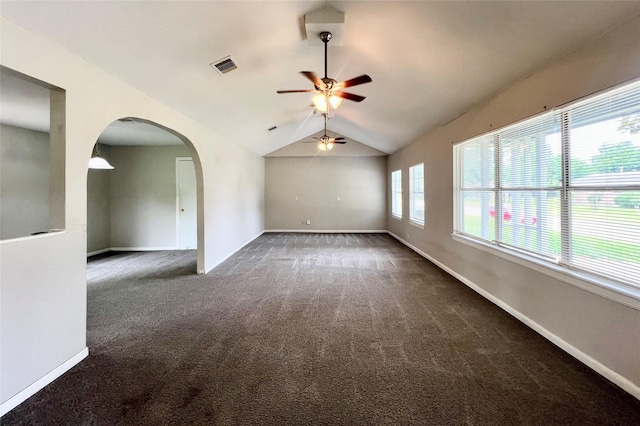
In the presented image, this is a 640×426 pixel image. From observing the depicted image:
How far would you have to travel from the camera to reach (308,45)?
3074 millimetres

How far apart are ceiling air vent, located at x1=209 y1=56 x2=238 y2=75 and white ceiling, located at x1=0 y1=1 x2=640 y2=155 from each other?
68mm

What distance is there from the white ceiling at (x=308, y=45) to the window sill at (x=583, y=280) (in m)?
1.80

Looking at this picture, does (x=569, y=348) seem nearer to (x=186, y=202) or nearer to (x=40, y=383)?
(x=40, y=383)

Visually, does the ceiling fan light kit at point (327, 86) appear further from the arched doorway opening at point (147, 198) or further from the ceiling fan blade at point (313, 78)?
the arched doorway opening at point (147, 198)

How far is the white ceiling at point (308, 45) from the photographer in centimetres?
190

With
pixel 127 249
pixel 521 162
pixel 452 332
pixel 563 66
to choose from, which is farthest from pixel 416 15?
pixel 127 249

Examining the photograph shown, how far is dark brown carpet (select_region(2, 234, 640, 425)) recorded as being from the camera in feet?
5.24

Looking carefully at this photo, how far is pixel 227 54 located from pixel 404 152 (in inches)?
203

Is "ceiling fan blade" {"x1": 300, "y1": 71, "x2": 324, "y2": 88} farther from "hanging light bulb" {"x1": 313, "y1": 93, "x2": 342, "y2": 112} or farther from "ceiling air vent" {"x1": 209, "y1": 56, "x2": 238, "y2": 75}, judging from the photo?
"ceiling air vent" {"x1": 209, "y1": 56, "x2": 238, "y2": 75}

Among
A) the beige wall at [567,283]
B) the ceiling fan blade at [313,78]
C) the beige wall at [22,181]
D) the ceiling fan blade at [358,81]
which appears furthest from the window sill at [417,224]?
the beige wall at [22,181]

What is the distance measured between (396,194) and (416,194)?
68.8 inches

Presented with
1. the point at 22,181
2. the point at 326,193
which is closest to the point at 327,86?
the point at 22,181

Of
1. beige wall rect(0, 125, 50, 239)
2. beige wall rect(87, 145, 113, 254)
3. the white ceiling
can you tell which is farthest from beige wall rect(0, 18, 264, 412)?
beige wall rect(87, 145, 113, 254)

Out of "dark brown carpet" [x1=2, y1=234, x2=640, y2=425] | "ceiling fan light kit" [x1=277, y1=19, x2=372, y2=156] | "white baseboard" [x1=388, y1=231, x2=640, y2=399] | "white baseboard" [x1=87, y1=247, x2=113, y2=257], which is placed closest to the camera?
"dark brown carpet" [x1=2, y1=234, x2=640, y2=425]
